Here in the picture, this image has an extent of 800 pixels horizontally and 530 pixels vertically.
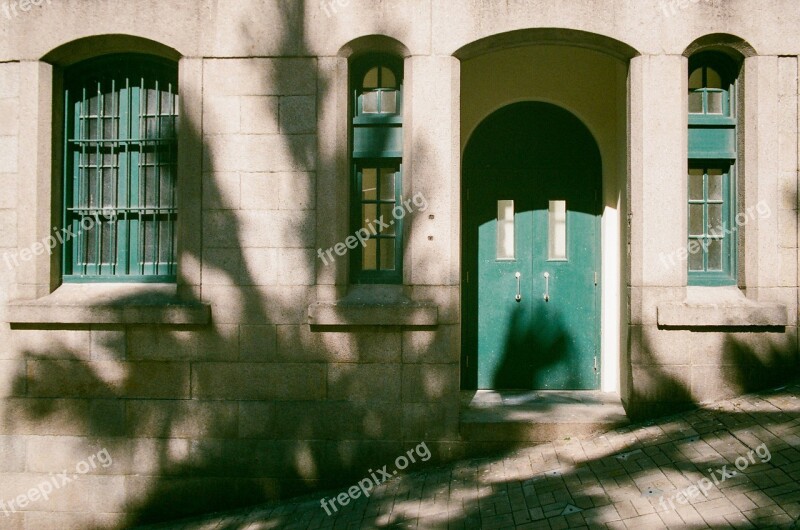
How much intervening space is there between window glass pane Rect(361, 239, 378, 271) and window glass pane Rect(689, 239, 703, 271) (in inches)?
132

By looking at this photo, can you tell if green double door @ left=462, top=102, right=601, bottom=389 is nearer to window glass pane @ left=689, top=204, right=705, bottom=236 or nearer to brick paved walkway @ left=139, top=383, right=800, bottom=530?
window glass pane @ left=689, top=204, right=705, bottom=236

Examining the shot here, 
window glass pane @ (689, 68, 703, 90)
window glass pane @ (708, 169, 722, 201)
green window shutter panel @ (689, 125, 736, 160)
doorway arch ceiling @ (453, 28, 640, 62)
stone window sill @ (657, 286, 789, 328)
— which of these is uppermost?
doorway arch ceiling @ (453, 28, 640, 62)

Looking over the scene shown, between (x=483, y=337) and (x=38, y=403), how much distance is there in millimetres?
5000

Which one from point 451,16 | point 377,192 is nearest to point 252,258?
point 377,192

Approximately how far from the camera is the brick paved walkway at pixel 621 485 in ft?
15.4

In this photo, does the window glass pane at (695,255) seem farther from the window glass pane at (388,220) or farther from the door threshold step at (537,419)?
the window glass pane at (388,220)

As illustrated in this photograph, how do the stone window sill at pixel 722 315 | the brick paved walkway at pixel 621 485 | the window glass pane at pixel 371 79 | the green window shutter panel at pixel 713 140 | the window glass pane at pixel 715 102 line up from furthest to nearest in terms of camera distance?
the window glass pane at pixel 371 79, the window glass pane at pixel 715 102, the green window shutter panel at pixel 713 140, the stone window sill at pixel 722 315, the brick paved walkway at pixel 621 485

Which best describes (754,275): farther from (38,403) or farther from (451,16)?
(38,403)

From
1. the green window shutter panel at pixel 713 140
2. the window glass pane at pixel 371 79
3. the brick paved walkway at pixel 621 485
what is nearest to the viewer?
the brick paved walkway at pixel 621 485

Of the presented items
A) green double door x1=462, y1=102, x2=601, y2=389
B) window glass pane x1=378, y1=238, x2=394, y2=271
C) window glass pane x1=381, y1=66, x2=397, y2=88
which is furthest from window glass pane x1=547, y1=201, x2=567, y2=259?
window glass pane x1=381, y1=66, x2=397, y2=88

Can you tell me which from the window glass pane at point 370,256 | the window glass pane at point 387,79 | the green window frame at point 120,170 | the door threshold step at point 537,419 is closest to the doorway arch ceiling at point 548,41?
the window glass pane at point 387,79

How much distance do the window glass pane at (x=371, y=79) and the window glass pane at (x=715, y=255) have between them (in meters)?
3.98

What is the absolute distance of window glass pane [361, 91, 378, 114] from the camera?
22.7 ft

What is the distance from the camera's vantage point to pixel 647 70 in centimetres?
645
